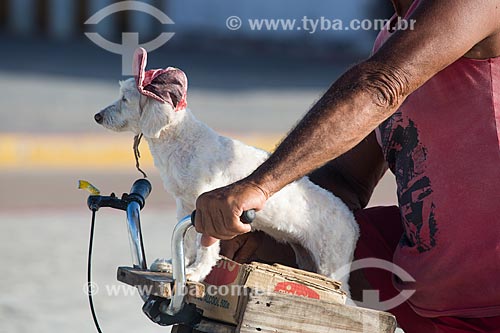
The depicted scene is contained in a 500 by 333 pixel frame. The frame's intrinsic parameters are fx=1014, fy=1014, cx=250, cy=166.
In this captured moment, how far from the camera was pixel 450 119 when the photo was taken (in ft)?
7.80

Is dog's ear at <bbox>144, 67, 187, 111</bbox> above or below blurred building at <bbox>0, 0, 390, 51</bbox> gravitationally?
below

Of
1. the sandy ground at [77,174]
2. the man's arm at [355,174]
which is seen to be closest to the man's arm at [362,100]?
the man's arm at [355,174]

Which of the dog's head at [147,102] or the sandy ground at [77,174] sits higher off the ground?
the sandy ground at [77,174]

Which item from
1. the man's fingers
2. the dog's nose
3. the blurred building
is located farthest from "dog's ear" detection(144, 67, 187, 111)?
the blurred building

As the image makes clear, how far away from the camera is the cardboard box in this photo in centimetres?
228

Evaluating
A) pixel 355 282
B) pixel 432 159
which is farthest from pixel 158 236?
pixel 432 159

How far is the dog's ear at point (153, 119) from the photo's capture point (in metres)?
2.56

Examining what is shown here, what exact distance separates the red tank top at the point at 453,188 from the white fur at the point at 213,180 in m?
0.25

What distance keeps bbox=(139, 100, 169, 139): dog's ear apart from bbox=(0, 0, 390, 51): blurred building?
13.4 metres

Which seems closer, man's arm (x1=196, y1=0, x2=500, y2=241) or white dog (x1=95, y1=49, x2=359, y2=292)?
man's arm (x1=196, y1=0, x2=500, y2=241)

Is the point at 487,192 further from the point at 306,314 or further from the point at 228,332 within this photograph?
the point at 228,332

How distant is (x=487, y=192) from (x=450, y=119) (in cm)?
19

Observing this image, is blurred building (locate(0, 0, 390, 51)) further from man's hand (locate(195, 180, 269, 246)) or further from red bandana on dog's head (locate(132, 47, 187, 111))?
man's hand (locate(195, 180, 269, 246))

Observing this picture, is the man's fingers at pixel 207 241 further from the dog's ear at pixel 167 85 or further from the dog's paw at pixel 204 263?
the dog's ear at pixel 167 85
